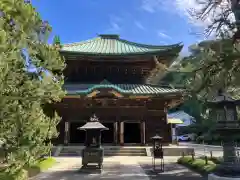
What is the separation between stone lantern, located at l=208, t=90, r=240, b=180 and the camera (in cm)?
924

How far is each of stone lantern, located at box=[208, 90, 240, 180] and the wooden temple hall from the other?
10229 mm

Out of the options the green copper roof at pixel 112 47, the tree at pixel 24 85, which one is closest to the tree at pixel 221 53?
the tree at pixel 24 85

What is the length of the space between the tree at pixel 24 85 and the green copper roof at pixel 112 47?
1721 centimetres

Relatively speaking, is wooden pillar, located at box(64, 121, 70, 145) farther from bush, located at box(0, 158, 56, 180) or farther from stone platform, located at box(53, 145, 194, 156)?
bush, located at box(0, 158, 56, 180)

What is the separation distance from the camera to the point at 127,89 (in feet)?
79.2

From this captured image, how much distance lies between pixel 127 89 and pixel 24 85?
680 inches

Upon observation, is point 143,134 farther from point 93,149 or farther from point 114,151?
point 93,149

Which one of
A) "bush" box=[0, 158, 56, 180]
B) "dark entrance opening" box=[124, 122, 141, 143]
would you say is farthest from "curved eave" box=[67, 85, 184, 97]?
"bush" box=[0, 158, 56, 180]

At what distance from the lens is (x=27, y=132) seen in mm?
7086

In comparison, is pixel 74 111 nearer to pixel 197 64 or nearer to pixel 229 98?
pixel 197 64

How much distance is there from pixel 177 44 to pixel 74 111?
12.8 meters

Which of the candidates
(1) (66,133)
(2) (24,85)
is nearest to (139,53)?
(1) (66,133)

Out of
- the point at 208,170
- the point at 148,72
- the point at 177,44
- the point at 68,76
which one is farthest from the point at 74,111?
the point at 208,170

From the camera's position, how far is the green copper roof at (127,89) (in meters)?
21.8
